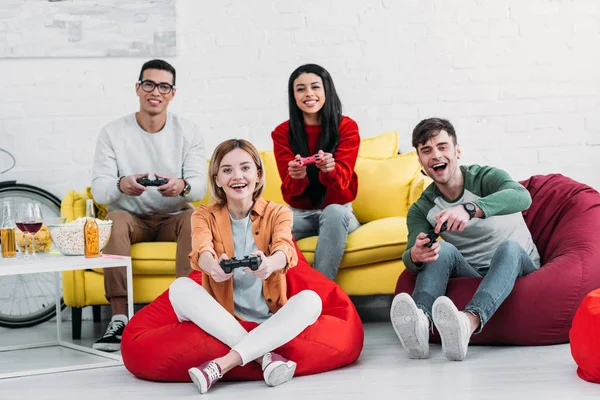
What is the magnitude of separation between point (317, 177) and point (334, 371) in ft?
3.55

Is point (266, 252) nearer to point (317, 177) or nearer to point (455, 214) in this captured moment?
point (455, 214)

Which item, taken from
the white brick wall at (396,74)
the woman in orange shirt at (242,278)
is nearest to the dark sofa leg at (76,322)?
the white brick wall at (396,74)

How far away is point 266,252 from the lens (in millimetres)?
2803

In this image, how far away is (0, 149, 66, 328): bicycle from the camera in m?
4.19

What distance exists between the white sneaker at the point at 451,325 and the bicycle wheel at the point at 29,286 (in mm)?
2186

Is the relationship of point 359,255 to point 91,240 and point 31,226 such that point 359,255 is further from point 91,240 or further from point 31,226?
point 31,226

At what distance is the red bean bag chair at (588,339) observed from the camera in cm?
239

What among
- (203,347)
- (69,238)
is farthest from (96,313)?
(203,347)

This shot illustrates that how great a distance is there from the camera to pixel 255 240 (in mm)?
2791

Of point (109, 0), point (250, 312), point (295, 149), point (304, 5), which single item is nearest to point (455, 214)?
point (250, 312)

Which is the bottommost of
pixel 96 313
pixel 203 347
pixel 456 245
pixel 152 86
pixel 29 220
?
pixel 96 313

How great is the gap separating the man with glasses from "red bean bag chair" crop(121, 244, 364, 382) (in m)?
0.82

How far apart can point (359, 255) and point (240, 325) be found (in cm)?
103

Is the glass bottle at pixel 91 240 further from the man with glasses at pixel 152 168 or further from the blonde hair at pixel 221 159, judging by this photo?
the blonde hair at pixel 221 159
